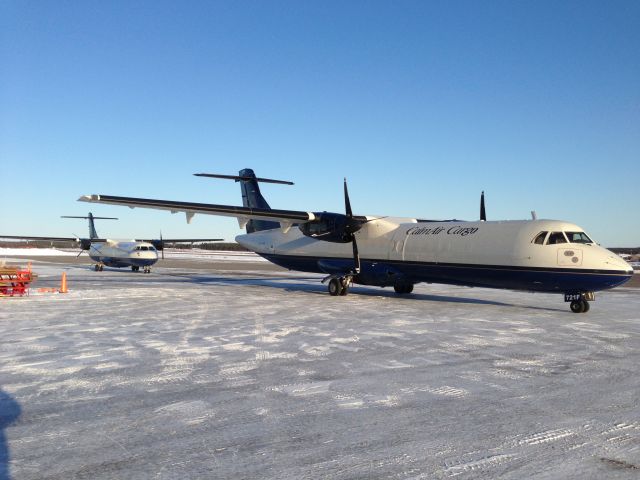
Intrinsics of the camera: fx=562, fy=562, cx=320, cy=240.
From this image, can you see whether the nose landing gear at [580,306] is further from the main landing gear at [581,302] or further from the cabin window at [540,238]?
the cabin window at [540,238]

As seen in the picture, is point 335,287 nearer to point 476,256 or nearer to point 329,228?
point 329,228

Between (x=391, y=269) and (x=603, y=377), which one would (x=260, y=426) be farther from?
(x=391, y=269)

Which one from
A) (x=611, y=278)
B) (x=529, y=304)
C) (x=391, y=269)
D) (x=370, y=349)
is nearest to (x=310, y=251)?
(x=391, y=269)

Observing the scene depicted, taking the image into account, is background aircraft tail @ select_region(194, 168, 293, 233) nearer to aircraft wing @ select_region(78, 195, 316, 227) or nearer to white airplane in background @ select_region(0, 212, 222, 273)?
aircraft wing @ select_region(78, 195, 316, 227)

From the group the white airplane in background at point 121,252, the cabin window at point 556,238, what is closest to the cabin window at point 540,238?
the cabin window at point 556,238

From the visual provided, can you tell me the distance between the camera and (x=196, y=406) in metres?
5.73

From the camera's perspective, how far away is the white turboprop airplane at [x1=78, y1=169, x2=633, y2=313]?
14.6 meters

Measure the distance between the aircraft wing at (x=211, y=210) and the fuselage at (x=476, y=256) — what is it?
1.92 m

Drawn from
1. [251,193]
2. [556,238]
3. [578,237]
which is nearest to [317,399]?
[556,238]

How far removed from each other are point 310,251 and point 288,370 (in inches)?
592

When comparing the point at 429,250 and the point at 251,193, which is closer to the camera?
the point at 429,250

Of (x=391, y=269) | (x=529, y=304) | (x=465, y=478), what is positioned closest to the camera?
(x=465, y=478)

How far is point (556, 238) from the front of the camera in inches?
593

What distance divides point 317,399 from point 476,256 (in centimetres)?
1157
